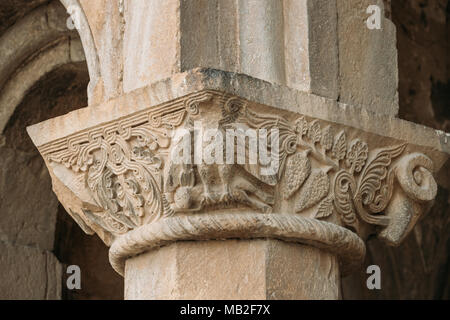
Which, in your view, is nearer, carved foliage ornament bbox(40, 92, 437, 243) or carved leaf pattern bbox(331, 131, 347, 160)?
carved foliage ornament bbox(40, 92, 437, 243)

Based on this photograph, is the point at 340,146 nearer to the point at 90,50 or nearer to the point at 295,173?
the point at 295,173

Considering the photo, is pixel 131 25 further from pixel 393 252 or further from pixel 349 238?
pixel 393 252

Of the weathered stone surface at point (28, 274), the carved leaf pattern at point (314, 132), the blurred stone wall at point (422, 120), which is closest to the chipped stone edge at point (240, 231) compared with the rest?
the carved leaf pattern at point (314, 132)

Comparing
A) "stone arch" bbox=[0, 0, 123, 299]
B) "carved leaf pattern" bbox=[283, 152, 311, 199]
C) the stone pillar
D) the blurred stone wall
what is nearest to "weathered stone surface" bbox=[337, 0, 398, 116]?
the stone pillar

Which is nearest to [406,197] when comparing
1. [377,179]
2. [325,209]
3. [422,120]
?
[377,179]

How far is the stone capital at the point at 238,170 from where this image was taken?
12.9 ft

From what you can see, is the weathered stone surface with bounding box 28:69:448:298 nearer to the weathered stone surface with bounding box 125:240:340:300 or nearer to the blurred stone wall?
the weathered stone surface with bounding box 125:240:340:300

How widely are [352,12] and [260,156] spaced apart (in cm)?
81

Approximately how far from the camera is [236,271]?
3.96 metres

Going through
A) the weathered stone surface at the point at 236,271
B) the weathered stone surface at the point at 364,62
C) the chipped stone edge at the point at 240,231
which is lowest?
the weathered stone surface at the point at 236,271

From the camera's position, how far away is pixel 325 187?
161 inches

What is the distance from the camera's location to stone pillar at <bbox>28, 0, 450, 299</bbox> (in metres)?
3.93

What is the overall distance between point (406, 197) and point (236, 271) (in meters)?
0.73

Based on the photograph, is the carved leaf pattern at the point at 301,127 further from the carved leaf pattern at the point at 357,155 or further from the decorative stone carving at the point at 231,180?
the carved leaf pattern at the point at 357,155
